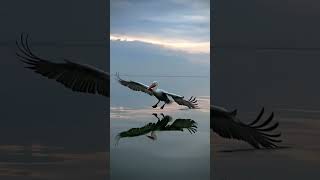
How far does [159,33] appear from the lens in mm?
2082

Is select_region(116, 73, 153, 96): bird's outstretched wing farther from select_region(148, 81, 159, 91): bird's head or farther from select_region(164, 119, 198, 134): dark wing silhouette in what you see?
select_region(164, 119, 198, 134): dark wing silhouette

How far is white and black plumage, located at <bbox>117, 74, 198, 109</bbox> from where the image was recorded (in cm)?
206
